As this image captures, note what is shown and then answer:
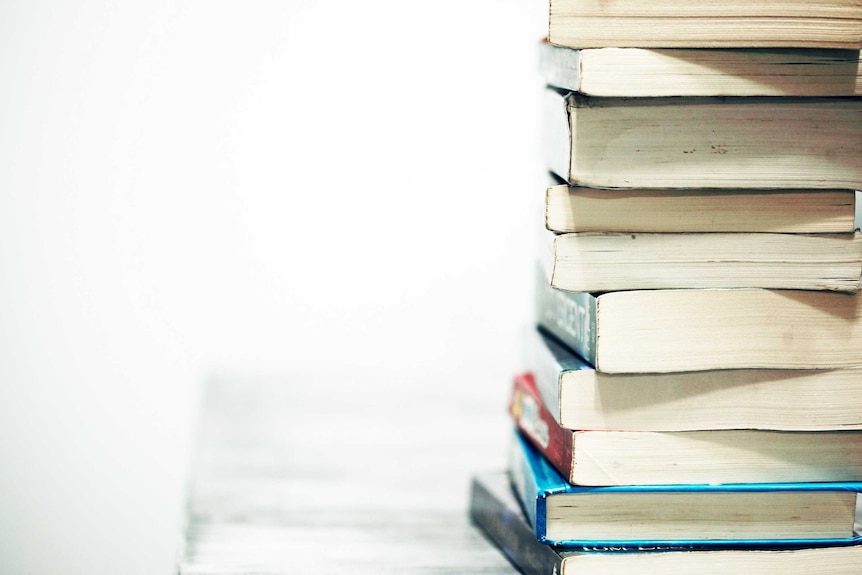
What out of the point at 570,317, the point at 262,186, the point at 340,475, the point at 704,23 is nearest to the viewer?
the point at 704,23

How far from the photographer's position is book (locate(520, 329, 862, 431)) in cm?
75

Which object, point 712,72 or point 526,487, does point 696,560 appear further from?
point 712,72

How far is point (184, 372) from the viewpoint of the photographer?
7.50ft

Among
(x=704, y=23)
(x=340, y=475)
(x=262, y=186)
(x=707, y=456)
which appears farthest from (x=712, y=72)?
(x=262, y=186)

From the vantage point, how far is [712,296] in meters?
0.74

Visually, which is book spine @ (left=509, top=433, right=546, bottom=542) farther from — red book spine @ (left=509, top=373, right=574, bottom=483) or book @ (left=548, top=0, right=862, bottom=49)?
book @ (left=548, top=0, right=862, bottom=49)

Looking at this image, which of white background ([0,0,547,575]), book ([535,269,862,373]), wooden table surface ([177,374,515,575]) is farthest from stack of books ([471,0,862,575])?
white background ([0,0,547,575])

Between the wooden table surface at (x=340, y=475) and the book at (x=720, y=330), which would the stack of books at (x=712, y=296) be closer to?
the book at (x=720, y=330)

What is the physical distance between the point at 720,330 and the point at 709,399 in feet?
0.17

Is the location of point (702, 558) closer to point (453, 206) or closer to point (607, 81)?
point (607, 81)

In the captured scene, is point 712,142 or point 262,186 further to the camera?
point 262,186

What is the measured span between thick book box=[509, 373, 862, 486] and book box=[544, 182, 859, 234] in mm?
146

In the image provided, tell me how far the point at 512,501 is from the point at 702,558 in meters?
0.19

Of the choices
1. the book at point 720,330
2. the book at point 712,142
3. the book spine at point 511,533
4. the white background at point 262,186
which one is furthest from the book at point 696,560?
the white background at point 262,186
